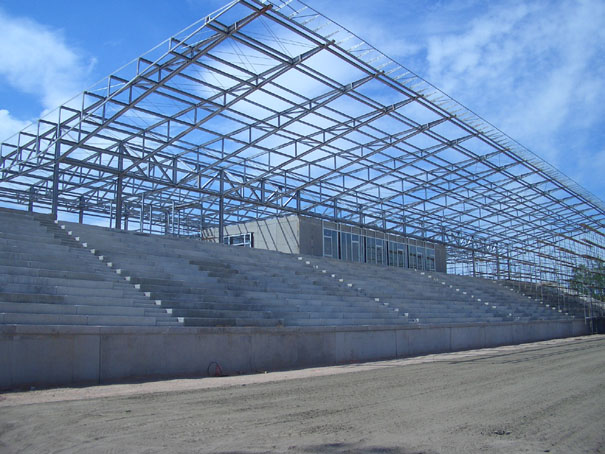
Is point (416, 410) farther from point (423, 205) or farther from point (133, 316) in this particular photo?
point (423, 205)

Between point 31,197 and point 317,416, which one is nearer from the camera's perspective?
point 317,416

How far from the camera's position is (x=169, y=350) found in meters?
12.2

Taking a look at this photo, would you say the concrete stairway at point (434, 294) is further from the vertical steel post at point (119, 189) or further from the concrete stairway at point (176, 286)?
the vertical steel post at point (119, 189)

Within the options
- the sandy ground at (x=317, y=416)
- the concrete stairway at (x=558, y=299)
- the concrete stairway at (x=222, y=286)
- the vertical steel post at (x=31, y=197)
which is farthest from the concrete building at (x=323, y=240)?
the sandy ground at (x=317, y=416)

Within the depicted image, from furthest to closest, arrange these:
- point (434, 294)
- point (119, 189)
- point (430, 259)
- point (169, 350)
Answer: point (430, 259) < point (434, 294) < point (119, 189) < point (169, 350)

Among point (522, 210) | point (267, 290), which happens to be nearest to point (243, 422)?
point (267, 290)

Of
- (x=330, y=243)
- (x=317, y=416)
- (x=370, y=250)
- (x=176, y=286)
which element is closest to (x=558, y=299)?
(x=370, y=250)

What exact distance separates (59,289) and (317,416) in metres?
7.45

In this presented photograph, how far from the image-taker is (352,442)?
18.2 feet

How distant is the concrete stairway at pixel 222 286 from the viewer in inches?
568

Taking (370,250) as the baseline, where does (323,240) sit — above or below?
above

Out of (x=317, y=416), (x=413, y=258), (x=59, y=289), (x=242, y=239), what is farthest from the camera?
(x=413, y=258)

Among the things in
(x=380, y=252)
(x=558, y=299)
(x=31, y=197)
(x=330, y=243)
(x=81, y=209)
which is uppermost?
(x=31, y=197)

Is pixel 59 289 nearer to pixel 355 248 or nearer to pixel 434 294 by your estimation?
pixel 434 294
